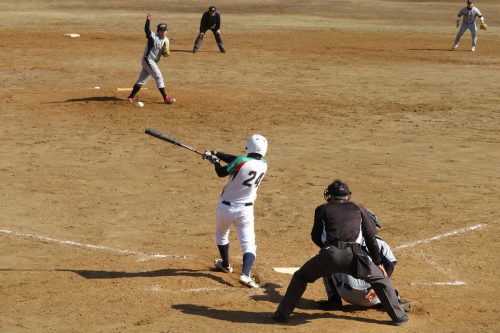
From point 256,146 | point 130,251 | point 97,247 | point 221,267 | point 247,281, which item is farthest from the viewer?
point 97,247

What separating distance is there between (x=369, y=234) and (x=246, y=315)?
1840 mm

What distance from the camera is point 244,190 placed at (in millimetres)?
11539

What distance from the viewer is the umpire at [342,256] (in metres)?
10.1

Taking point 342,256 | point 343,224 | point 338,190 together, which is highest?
point 338,190

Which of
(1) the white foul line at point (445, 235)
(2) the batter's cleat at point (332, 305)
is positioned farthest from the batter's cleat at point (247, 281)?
(1) the white foul line at point (445, 235)

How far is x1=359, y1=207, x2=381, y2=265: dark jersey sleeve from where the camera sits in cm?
1030

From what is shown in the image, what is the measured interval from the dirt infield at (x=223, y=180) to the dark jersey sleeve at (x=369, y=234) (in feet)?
2.93

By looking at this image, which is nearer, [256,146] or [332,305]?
[332,305]

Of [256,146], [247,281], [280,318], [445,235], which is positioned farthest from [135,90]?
[280,318]

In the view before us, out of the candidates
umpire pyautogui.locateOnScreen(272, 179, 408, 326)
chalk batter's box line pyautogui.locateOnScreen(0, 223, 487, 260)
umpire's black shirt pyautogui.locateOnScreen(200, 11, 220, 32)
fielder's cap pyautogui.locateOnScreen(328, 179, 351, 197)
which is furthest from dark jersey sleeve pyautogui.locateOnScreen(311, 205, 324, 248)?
umpire's black shirt pyautogui.locateOnScreen(200, 11, 220, 32)

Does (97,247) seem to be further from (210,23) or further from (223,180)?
(210,23)

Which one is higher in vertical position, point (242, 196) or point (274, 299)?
point (242, 196)

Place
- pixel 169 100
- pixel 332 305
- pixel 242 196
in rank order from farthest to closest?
1. pixel 169 100
2. pixel 242 196
3. pixel 332 305

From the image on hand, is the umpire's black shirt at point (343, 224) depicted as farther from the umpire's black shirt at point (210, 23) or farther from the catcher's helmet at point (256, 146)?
the umpire's black shirt at point (210, 23)
